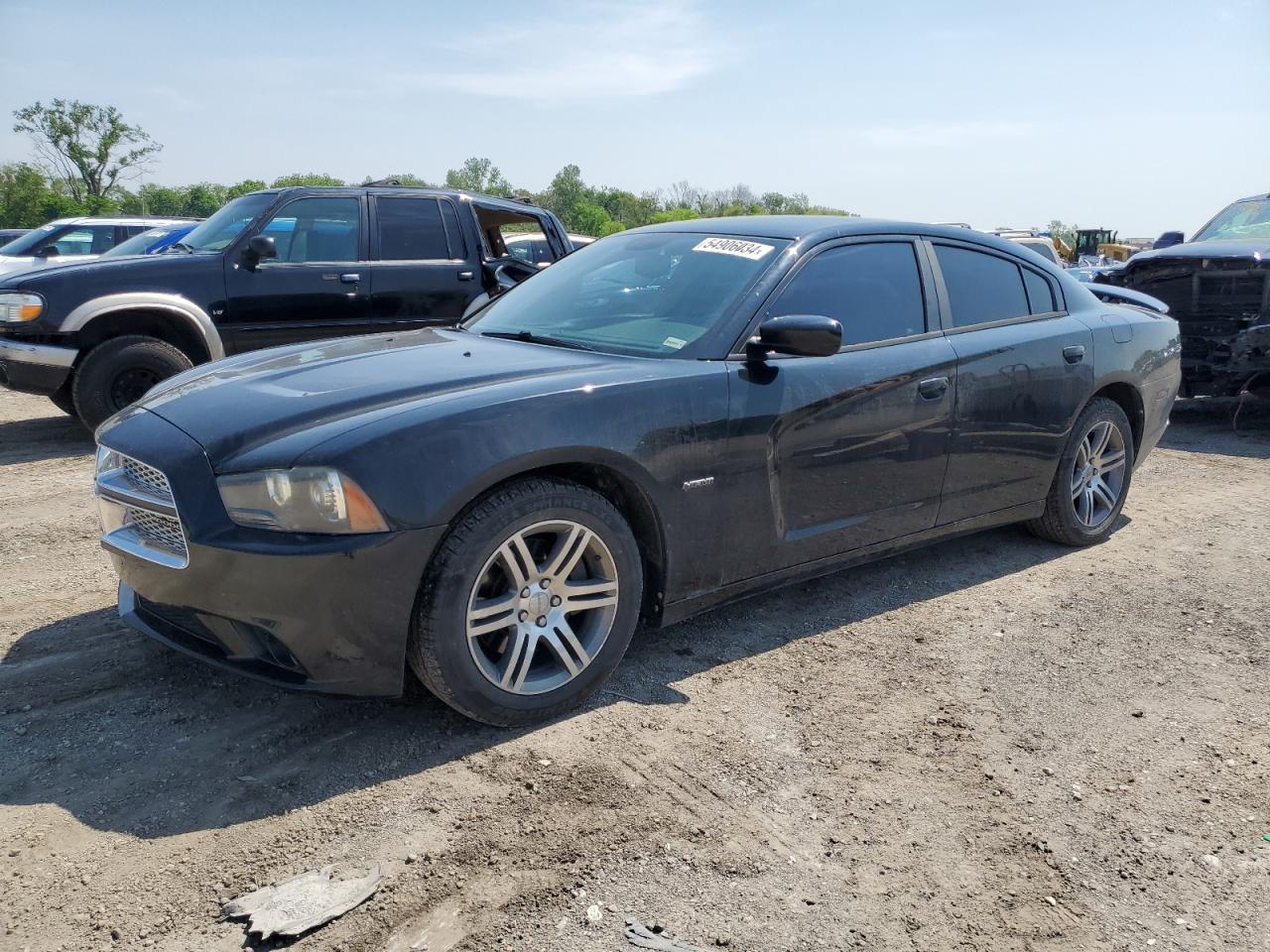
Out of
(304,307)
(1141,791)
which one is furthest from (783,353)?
(304,307)

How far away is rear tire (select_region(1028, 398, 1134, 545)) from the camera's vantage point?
5.02 meters

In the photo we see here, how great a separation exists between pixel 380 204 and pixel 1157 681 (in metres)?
6.60

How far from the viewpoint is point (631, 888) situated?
98.0 inches

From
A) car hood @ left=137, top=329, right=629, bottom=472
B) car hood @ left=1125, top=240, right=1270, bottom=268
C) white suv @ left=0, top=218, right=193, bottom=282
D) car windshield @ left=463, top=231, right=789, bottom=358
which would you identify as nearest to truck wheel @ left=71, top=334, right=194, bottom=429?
car hood @ left=137, top=329, right=629, bottom=472

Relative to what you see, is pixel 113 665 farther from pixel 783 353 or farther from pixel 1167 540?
pixel 1167 540

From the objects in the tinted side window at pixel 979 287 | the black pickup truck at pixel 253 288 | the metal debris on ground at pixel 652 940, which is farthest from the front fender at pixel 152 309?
the metal debris on ground at pixel 652 940

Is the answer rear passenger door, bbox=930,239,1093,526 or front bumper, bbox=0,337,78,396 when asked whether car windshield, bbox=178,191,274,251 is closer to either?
front bumper, bbox=0,337,78,396

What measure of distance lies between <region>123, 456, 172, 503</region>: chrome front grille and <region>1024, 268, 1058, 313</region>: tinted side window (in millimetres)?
3812

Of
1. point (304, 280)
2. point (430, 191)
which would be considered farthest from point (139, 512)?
point (430, 191)

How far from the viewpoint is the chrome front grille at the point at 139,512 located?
→ 9.88ft

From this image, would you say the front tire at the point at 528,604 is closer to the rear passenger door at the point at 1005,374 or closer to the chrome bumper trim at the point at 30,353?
the rear passenger door at the point at 1005,374

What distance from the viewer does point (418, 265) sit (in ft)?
27.0

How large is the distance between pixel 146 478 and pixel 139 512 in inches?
4.1

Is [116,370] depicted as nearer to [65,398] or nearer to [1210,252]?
[65,398]
